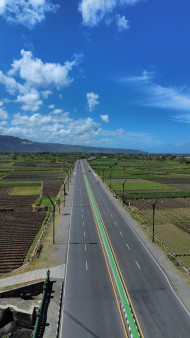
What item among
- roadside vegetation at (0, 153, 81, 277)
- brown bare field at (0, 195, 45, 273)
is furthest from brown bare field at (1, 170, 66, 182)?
brown bare field at (0, 195, 45, 273)

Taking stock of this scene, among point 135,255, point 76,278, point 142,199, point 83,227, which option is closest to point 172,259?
point 135,255

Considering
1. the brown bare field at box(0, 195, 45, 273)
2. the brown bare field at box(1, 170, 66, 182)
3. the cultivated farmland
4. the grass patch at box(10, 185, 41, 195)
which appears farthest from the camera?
the brown bare field at box(1, 170, 66, 182)

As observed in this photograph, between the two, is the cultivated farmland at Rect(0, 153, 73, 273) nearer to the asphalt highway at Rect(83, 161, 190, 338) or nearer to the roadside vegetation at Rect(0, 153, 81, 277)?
the roadside vegetation at Rect(0, 153, 81, 277)

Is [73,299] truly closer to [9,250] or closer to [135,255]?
[135,255]

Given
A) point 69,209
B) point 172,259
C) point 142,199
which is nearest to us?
point 172,259

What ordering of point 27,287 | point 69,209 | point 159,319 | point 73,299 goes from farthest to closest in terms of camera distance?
point 69,209
point 27,287
point 73,299
point 159,319

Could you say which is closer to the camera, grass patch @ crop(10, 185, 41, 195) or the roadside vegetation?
the roadside vegetation

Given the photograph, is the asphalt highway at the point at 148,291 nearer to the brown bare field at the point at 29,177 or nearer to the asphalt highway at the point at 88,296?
the asphalt highway at the point at 88,296

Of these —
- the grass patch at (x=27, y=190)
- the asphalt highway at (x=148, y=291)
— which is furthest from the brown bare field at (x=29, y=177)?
the asphalt highway at (x=148, y=291)
